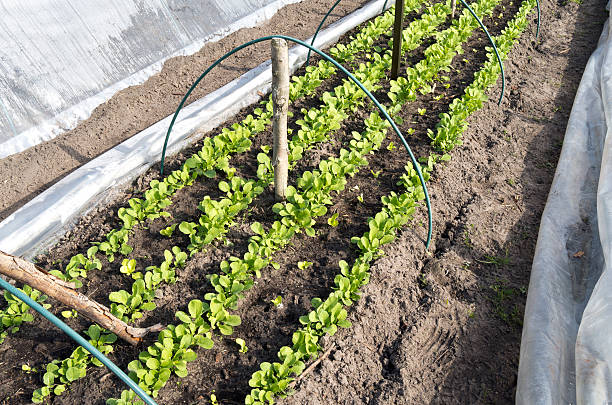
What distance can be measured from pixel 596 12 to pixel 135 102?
20.2 feet

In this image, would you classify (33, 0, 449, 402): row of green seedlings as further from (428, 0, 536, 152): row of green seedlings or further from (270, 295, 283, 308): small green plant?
(428, 0, 536, 152): row of green seedlings

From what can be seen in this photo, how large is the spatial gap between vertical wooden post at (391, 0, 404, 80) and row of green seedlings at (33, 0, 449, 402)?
23 centimetres

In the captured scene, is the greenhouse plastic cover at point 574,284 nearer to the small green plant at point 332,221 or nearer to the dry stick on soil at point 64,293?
the small green plant at point 332,221

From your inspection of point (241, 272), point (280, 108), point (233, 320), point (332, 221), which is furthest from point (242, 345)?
point (280, 108)

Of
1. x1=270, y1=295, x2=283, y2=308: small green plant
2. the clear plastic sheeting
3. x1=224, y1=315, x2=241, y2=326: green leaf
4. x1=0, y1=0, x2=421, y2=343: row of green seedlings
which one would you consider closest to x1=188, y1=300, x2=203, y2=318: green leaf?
x1=224, y1=315, x2=241, y2=326: green leaf

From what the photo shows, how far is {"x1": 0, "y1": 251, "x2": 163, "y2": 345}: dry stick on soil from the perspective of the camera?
1.87m

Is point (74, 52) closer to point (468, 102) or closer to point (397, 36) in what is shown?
point (397, 36)

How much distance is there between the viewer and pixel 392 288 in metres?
2.78

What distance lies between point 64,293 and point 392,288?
5.75 feet

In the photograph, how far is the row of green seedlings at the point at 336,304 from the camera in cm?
226

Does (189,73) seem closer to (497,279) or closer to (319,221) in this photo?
(319,221)

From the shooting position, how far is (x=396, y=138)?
3.98m

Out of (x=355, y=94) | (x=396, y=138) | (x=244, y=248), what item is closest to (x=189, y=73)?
→ (x=355, y=94)

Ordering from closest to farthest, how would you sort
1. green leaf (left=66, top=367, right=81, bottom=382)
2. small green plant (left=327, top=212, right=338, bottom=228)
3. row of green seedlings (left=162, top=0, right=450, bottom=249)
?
1. green leaf (left=66, top=367, right=81, bottom=382)
2. row of green seedlings (left=162, top=0, right=450, bottom=249)
3. small green plant (left=327, top=212, right=338, bottom=228)
